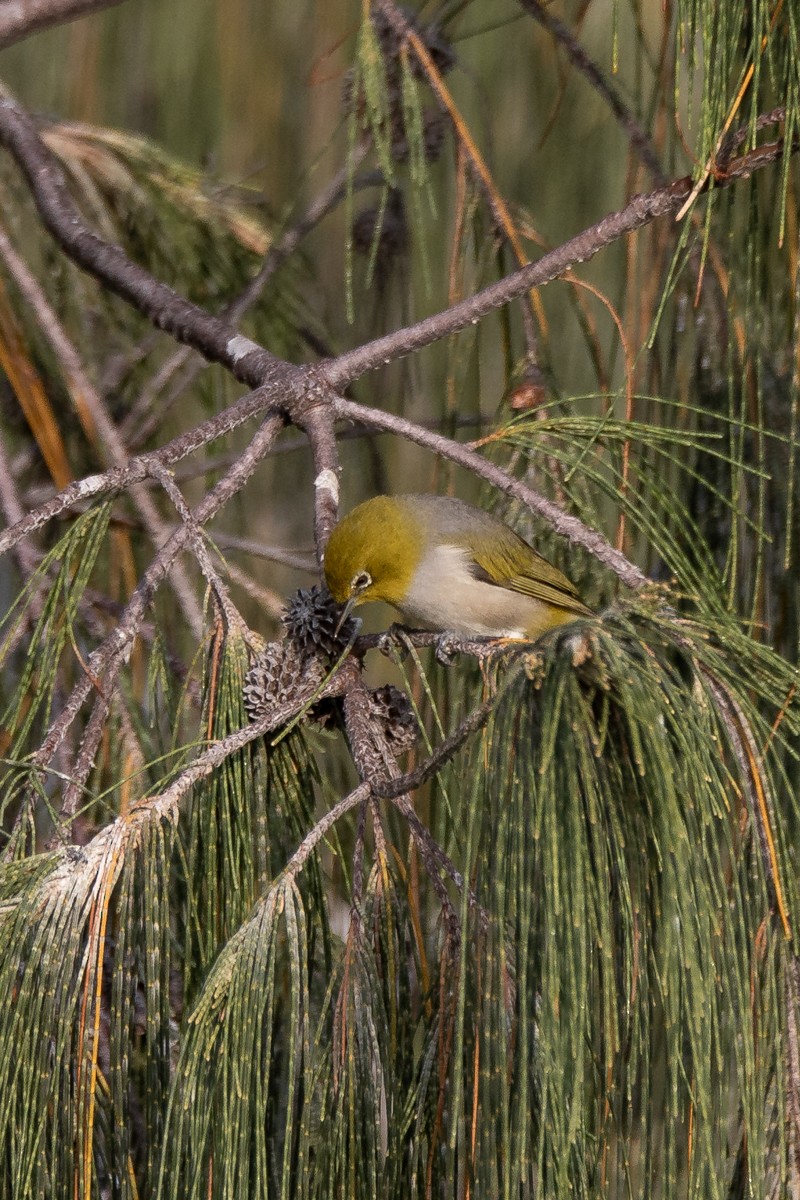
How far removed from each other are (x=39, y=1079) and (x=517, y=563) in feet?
4.21

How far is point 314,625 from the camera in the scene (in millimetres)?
1253

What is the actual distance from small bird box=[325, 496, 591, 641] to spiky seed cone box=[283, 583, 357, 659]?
21.0 inches

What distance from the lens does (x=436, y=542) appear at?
212 cm

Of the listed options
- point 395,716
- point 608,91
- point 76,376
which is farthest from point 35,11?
point 395,716

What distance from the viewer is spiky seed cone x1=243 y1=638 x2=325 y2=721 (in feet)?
3.81

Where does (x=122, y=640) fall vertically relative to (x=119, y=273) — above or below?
below

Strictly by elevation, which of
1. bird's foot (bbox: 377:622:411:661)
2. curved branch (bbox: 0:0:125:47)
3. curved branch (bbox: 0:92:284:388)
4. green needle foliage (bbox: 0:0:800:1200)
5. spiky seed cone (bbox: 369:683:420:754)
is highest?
curved branch (bbox: 0:0:125:47)

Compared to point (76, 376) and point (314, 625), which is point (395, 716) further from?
point (76, 376)

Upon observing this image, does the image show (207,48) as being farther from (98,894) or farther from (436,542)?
(98,894)

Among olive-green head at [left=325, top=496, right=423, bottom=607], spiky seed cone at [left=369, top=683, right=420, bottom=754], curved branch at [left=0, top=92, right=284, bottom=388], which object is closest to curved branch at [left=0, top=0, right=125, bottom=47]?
curved branch at [left=0, top=92, right=284, bottom=388]

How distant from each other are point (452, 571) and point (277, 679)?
0.99 m

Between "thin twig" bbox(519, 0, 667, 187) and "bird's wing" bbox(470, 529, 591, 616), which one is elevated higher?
"thin twig" bbox(519, 0, 667, 187)

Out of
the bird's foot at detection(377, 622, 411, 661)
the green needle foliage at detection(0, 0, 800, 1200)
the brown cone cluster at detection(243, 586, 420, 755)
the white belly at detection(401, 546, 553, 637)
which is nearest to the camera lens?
the green needle foliage at detection(0, 0, 800, 1200)

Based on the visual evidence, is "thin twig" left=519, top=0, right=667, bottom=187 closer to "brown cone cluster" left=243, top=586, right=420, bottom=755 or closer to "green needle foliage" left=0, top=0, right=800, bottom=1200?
"green needle foliage" left=0, top=0, right=800, bottom=1200
